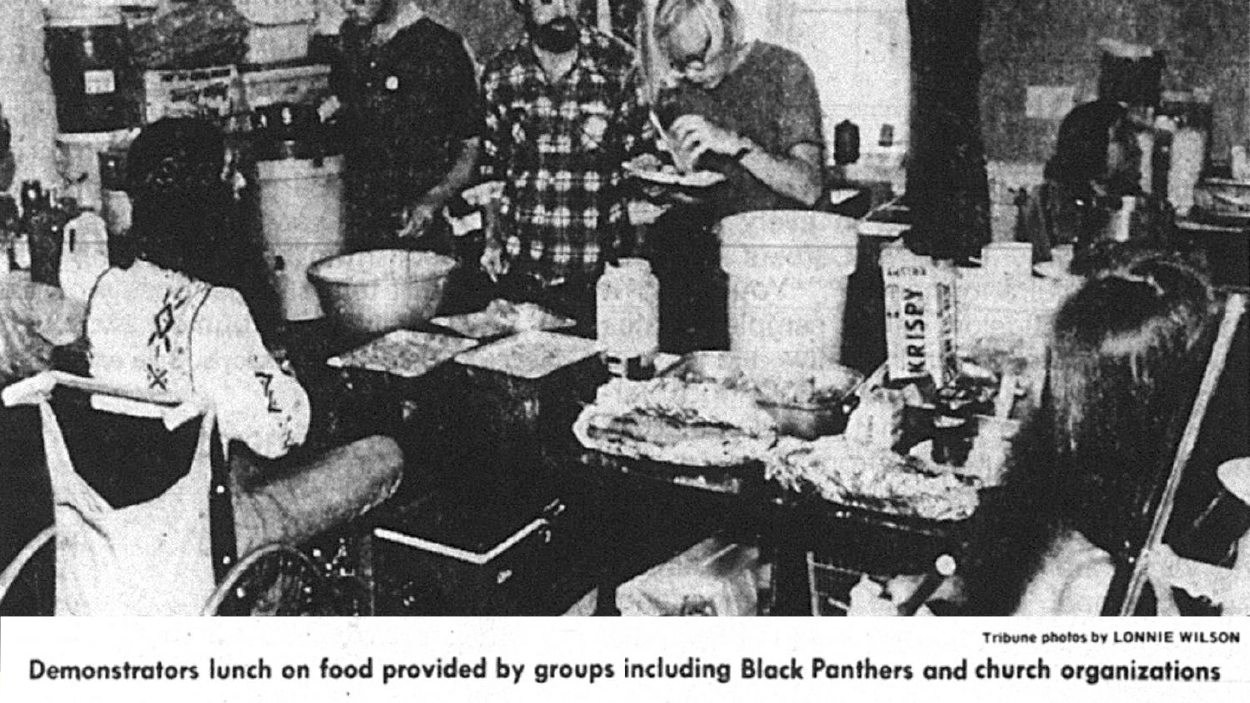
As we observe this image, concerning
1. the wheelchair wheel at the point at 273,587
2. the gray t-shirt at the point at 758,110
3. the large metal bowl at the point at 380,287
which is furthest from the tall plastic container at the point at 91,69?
the gray t-shirt at the point at 758,110

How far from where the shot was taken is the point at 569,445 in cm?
164

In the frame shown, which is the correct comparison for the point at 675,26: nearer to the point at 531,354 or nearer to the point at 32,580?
the point at 531,354

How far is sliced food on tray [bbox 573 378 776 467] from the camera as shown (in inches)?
63.6

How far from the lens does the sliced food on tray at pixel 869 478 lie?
1.57 m

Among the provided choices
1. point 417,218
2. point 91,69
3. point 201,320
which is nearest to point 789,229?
point 417,218

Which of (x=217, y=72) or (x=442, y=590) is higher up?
(x=217, y=72)

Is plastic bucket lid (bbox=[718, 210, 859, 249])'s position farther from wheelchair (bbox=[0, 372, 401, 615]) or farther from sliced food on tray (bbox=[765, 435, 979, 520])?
wheelchair (bbox=[0, 372, 401, 615])

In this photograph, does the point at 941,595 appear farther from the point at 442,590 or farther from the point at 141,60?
the point at 141,60

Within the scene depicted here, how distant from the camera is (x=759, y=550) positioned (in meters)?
1.63

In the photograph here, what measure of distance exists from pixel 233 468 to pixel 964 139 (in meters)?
0.94

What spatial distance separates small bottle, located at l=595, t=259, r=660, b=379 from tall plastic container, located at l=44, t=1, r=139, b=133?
1.95ft

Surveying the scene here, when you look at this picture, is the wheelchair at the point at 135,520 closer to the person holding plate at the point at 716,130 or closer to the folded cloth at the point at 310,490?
the folded cloth at the point at 310,490

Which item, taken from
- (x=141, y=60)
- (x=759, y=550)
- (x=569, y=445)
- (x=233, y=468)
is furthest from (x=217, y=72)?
(x=759, y=550)
